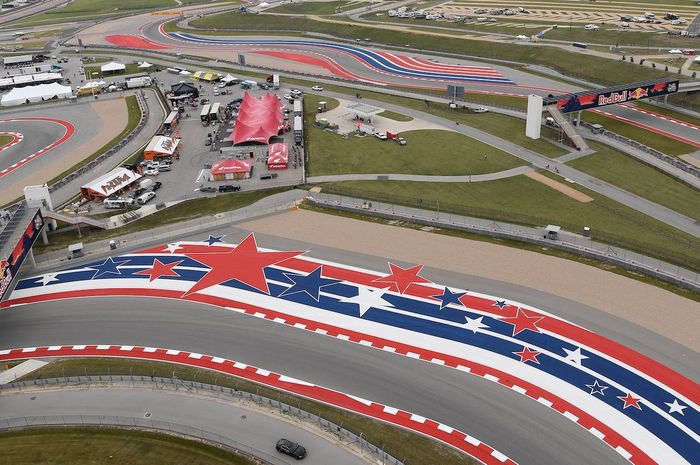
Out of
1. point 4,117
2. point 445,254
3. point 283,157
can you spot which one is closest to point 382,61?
point 283,157

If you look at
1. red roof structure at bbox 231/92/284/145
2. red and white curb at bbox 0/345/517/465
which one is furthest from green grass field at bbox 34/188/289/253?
red and white curb at bbox 0/345/517/465

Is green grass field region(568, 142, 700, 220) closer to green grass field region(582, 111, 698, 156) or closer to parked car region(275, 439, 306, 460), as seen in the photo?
green grass field region(582, 111, 698, 156)

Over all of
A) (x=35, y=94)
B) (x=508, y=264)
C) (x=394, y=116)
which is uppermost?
(x=35, y=94)

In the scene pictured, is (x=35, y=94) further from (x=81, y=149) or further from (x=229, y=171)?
(x=229, y=171)

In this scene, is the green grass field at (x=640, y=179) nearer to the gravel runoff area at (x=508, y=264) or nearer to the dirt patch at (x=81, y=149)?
the gravel runoff area at (x=508, y=264)

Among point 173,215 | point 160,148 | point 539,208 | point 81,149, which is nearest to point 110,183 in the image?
point 160,148

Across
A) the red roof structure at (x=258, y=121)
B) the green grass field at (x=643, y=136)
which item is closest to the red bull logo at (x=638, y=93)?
the green grass field at (x=643, y=136)
